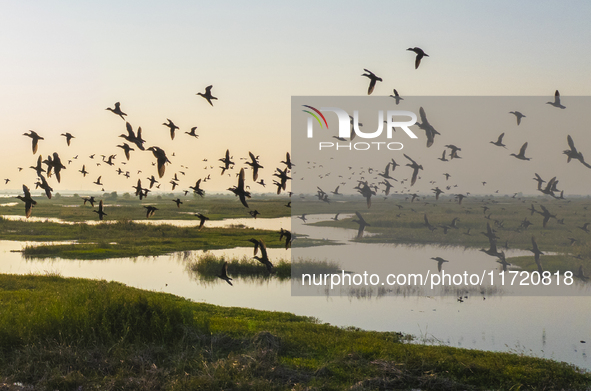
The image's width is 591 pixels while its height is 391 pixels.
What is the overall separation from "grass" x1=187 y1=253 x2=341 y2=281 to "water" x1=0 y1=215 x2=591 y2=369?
953 mm

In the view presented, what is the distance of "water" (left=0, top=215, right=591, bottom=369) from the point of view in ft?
64.5

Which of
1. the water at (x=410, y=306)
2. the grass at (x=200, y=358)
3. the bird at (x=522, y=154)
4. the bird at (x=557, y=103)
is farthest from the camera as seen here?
the bird at (x=522, y=154)

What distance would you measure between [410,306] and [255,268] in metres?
11.7

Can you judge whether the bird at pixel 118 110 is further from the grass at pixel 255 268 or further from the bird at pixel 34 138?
the grass at pixel 255 268

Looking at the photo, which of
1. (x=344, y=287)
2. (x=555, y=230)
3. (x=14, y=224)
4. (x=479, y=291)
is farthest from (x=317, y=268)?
(x=14, y=224)

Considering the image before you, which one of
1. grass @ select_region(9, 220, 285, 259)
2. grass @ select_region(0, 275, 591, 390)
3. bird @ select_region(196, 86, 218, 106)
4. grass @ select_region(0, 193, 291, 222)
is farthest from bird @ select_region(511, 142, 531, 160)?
grass @ select_region(0, 193, 291, 222)

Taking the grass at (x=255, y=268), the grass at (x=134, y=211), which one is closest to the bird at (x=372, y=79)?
the grass at (x=255, y=268)

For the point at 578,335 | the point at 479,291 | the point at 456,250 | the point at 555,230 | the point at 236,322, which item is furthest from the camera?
the point at 555,230

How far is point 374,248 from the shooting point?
46.0m

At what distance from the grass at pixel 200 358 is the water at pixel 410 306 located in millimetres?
4518

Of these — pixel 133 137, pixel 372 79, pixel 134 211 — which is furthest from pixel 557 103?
pixel 134 211

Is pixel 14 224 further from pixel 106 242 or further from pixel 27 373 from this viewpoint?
pixel 27 373

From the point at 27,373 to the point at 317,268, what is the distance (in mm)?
22811

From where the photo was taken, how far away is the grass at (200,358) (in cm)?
1184
